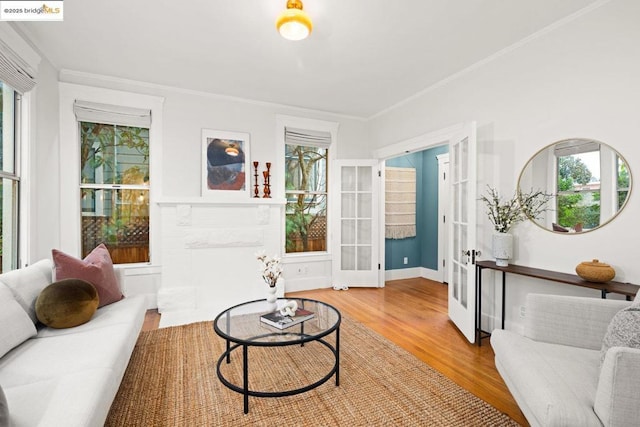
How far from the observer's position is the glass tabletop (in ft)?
6.50

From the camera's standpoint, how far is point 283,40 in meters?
2.85

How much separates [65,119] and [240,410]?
363cm

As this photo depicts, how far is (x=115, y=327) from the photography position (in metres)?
2.06

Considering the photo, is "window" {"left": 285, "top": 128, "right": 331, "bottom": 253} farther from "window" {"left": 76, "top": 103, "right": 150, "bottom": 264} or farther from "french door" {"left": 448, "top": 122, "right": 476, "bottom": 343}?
"french door" {"left": 448, "top": 122, "right": 476, "bottom": 343}

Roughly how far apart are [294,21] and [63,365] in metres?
2.43

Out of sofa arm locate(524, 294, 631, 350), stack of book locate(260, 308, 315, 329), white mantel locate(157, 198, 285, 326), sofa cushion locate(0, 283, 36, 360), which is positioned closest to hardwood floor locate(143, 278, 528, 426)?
white mantel locate(157, 198, 285, 326)

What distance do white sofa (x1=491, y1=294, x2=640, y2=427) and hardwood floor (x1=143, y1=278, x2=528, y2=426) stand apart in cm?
48

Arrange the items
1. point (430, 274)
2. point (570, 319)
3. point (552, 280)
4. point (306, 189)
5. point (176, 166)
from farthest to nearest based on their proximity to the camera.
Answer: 1. point (430, 274)
2. point (306, 189)
3. point (176, 166)
4. point (552, 280)
5. point (570, 319)

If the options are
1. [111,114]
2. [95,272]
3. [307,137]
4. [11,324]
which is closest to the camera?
[11,324]

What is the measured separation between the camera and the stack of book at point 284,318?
2223 mm

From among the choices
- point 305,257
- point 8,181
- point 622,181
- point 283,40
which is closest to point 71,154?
point 8,181

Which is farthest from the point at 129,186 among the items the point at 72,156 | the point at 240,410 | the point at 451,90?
the point at 451,90

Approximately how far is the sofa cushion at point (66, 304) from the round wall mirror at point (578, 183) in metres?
3.59

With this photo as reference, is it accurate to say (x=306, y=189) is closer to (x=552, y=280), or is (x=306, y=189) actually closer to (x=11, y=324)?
(x=552, y=280)
